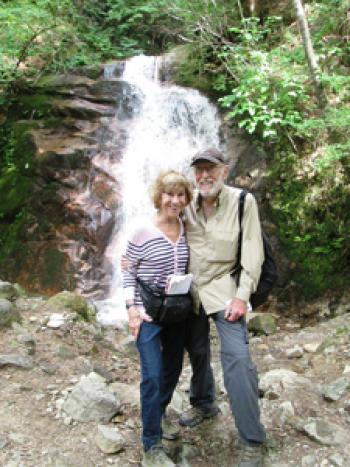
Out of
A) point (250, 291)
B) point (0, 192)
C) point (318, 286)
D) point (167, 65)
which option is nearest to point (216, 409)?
point (250, 291)

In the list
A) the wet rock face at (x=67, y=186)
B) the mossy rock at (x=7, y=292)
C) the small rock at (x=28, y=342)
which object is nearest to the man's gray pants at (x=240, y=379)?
the small rock at (x=28, y=342)

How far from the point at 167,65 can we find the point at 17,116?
3889mm

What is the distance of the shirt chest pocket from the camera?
2.74m

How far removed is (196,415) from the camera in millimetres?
3316

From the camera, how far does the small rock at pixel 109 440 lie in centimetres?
298

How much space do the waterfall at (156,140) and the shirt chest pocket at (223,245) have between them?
5521 mm

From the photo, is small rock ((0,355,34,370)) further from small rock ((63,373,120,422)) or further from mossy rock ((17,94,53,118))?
mossy rock ((17,94,53,118))

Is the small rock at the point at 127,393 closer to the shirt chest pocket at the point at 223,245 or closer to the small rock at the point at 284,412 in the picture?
the small rock at the point at 284,412

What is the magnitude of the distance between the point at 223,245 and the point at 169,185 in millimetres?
500

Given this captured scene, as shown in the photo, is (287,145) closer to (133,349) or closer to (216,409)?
(133,349)

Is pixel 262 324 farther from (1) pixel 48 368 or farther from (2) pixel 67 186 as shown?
(2) pixel 67 186

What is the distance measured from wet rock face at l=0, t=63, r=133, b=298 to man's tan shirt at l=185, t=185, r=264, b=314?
212 inches

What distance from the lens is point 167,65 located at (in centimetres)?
1107

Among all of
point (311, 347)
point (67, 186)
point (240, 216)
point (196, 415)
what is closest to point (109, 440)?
point (196, 415)
